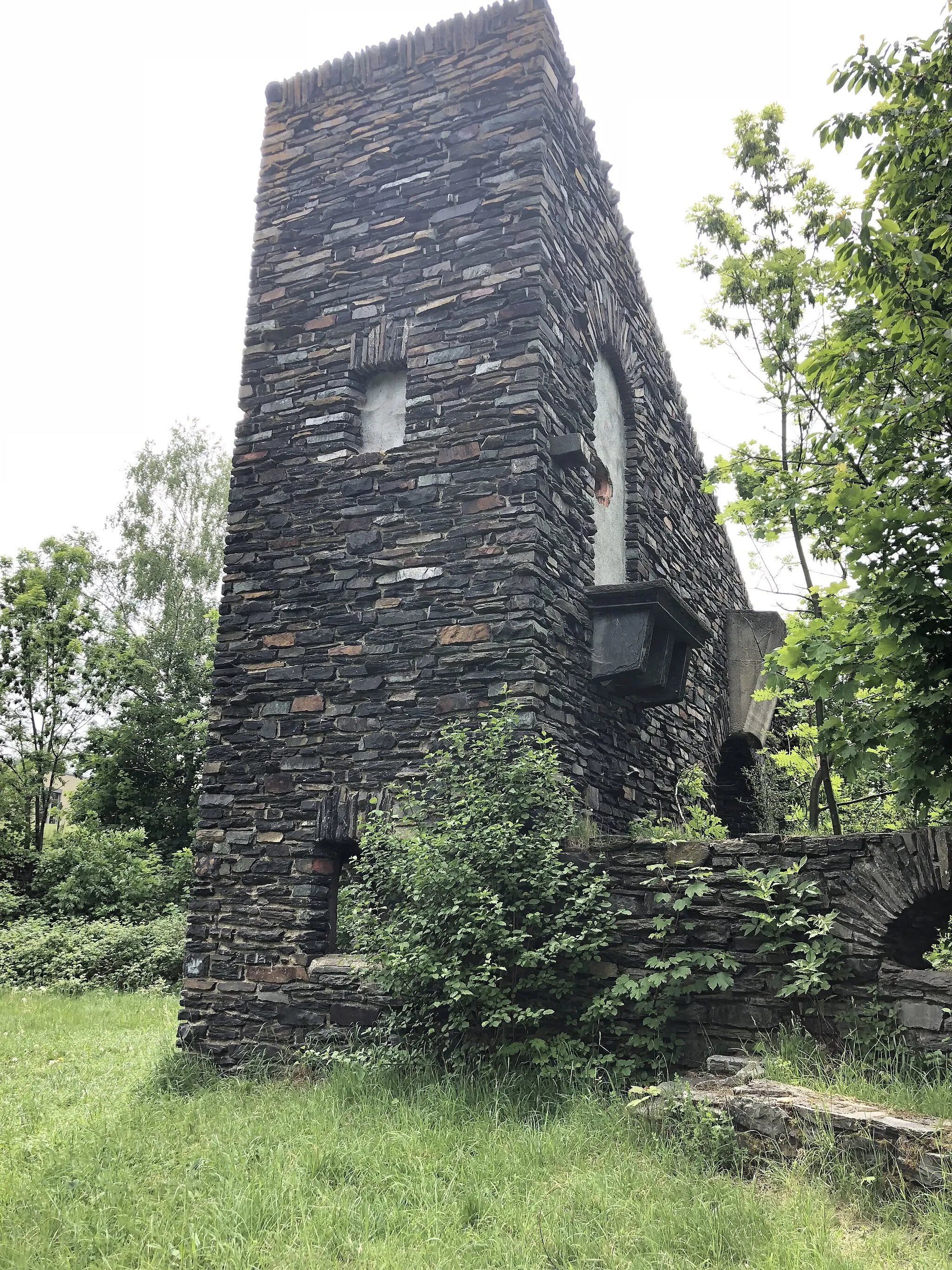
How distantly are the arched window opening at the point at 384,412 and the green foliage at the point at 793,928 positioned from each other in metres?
4.14

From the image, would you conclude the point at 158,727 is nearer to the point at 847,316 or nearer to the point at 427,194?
the point at 427,194

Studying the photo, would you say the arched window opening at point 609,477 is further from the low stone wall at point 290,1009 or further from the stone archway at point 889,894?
the low stone wall at point 290,1009

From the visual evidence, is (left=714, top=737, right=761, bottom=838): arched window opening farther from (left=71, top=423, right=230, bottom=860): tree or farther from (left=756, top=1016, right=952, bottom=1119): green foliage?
(left=71, top=423, right=230, bottom=860): tree

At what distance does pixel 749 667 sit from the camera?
11.5m

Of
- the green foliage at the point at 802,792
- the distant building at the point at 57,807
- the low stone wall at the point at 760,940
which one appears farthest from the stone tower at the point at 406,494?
the distant building at the point at 57,807

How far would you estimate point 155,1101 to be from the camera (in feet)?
19.4

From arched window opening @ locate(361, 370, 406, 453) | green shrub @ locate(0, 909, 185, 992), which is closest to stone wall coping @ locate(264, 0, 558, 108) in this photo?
arched window opening @ locate(361, 370, 406, 453)

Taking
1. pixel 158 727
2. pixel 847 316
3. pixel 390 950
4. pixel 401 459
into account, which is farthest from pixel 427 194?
pixel 158 727

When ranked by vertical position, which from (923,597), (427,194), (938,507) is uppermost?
(427,194)

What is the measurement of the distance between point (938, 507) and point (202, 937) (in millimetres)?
5623

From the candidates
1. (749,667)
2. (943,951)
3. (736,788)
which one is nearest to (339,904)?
(943,951)

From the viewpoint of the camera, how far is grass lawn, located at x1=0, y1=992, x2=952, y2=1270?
336cm

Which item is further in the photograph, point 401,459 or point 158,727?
point 158,727

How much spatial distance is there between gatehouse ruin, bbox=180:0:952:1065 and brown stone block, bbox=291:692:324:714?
0.05 feet
